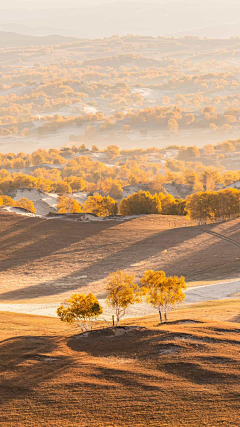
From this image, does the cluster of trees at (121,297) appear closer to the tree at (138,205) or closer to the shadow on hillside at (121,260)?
the shadow on hillside at (121,260)

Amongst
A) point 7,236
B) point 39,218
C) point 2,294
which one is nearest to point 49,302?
point 2,294

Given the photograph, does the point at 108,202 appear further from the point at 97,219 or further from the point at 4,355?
the point at 4,355

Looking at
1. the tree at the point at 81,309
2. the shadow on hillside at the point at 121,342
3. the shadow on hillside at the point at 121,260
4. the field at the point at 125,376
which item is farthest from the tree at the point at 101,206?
the shadow on hillside at the point at 121,342

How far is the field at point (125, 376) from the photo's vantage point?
33281mm

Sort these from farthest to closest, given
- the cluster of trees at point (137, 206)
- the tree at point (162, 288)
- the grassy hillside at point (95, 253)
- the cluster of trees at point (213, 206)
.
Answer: the cluster of trees at point (137, 206), the cluster of trees at point (213, 206), the grassy hillside at point (95, 253), the tree at point (162, 288)

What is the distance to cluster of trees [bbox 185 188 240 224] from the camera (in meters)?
129

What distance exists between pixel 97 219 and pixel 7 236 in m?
29.2

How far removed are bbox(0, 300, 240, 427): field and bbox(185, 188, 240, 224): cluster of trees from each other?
80.7 meters

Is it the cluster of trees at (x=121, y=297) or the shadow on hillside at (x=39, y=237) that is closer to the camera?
the cluster of trees at (x=121, y=297)

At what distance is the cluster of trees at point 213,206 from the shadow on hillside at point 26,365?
89.2 meters

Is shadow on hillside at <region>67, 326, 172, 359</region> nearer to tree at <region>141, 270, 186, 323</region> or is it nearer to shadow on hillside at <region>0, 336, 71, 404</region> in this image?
shadow on hillside at <region>0, 336, 71, 404</region>

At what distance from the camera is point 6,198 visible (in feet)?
558

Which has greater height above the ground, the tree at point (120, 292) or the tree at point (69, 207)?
the tree at point (69, 207)

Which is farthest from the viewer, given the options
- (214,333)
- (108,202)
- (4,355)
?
(108,202)
